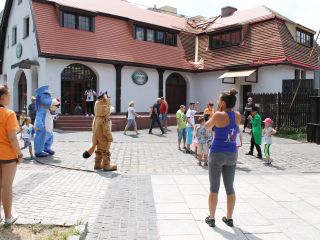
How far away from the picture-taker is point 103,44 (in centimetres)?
2233

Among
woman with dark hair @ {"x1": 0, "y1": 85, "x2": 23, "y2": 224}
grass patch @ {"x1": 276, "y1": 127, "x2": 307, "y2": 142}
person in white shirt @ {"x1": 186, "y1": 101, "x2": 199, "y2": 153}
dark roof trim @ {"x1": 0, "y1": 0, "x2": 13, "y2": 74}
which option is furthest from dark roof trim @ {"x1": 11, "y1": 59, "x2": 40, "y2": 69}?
woman with dark hair @ {"x1": 0, "y1": 85, "x2": 23, "y2": 224}

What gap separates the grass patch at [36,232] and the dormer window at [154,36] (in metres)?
20.9

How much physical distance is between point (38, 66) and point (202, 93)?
37.4 ft

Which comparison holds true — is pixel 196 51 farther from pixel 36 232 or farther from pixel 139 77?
pixel 36 232

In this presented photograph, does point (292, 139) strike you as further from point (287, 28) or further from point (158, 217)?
point (158, 217)

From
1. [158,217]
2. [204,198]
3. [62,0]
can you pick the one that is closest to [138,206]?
[158,217]

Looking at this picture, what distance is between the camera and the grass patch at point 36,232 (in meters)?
4.27

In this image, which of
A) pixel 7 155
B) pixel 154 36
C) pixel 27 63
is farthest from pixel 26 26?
pixel 7 155

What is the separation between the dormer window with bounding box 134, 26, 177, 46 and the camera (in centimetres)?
2469

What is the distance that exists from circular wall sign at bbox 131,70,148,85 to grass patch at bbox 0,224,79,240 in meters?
19.3

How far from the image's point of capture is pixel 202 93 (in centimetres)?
2670

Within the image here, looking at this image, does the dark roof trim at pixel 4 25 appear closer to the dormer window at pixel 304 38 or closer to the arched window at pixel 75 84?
the arched window at pixel 75 84

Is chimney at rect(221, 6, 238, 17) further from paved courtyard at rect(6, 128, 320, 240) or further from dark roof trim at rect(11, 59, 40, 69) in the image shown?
paved courtyard at rect(6, 128, 320, 240)

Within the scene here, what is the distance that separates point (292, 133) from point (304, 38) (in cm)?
1066
